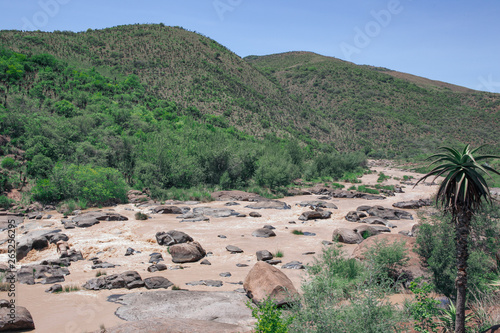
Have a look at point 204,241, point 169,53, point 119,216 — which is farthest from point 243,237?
point 169,53

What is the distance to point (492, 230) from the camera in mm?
12430

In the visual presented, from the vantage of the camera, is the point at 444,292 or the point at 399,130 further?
the point at 399,130

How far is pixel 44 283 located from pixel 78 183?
18.2 metres

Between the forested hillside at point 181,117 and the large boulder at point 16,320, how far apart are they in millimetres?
20967

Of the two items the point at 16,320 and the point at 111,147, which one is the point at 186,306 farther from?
the point at 111,147

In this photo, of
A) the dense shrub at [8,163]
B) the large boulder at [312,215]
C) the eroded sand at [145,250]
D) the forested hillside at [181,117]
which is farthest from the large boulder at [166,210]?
the dense shrub at [8,163]

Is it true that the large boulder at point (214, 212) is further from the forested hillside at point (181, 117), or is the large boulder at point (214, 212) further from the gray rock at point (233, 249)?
the gray rock at point (233, 249)

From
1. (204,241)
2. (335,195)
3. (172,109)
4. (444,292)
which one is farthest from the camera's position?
(172,109)

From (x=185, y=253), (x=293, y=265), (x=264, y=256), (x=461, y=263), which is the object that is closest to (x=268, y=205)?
(x=264, y=256)

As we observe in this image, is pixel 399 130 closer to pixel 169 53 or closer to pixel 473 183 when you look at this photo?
pixel 169 53

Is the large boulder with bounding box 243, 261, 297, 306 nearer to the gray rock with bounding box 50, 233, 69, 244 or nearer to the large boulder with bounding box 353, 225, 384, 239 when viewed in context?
the large boulder with bounding box 353, 225, 384, 239

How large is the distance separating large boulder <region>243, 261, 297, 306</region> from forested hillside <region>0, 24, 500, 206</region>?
72.9 ft

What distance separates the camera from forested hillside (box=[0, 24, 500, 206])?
33.5 m

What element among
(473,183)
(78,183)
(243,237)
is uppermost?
(473,183)
